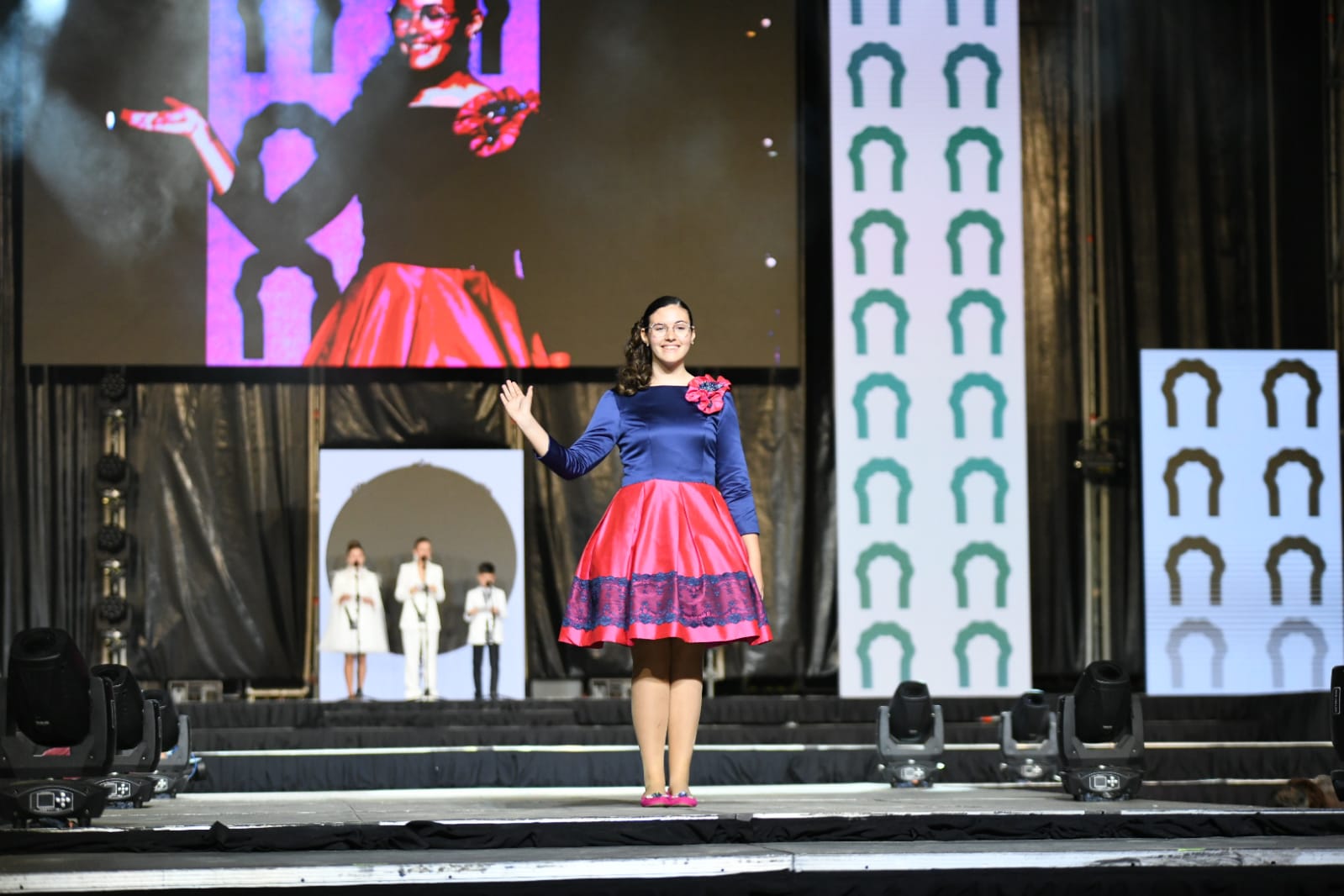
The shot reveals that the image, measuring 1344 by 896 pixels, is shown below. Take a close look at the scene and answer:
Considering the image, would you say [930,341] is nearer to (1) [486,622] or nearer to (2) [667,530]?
(1) [486,622]

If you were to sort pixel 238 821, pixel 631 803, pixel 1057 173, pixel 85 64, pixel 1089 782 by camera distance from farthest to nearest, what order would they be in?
1. pixel 1057 173
2. pixel 85 64
3. pixel 1089 782
4. pixel 631 803
5. pixel 238 821

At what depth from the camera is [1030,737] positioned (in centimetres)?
548

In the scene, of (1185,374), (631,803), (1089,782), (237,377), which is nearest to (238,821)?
(631,803)

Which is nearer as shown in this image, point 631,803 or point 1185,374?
point 631,803

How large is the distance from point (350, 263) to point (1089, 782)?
270 inches

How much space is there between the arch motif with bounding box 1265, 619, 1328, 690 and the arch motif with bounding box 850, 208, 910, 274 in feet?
10.8

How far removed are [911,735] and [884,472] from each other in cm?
486

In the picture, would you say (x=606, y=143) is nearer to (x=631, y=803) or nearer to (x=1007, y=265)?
(x=1007, y=265)

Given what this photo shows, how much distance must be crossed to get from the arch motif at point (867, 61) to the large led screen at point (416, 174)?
551mm

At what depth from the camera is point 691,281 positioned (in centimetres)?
1009

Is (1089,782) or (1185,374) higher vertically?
(1185,374)

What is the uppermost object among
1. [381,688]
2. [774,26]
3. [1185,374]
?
[774,26]

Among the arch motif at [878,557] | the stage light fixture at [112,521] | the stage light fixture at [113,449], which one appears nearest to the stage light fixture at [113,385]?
the stage light fixture at [113,449]

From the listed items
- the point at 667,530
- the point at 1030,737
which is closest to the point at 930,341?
the point at 1030,737
